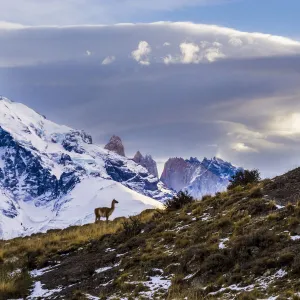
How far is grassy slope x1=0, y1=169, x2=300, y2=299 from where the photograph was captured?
48.6 feet

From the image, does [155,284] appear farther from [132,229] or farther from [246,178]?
[246,178]

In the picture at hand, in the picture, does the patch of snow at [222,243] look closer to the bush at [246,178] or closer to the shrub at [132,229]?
the shrub at [132,229]

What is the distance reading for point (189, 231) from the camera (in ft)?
70.0

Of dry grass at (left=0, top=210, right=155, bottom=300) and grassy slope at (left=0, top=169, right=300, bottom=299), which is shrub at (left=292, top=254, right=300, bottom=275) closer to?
grassy slope at (left=0, top=169, right=300, bottom=299)

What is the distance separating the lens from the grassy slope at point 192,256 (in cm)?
1482

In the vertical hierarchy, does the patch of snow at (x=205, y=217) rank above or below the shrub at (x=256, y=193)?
below

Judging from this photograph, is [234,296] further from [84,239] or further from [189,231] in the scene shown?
[84,239]

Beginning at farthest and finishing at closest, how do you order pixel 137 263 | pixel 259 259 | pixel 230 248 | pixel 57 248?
pixel 57 248 < pixel 137 263 < pixel 230 248 < pixel 259 259

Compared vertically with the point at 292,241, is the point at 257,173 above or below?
above

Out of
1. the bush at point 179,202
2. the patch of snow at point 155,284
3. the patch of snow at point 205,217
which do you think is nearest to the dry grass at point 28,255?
the bush at point 179,202

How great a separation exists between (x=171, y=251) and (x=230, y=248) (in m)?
3.07

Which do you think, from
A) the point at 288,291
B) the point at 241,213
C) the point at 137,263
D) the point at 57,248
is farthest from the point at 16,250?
the point at 288,291

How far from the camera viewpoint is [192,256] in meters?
17.7

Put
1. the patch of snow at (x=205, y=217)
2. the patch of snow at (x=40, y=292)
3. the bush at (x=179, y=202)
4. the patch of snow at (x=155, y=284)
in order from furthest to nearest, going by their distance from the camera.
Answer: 1. the bush at (x=179, y=202)
2. the patch of snow at (x=205, y=217)
3. the patch of snow at (x=40, y=292)
4. the patch of snow at (x=155, y=284)
